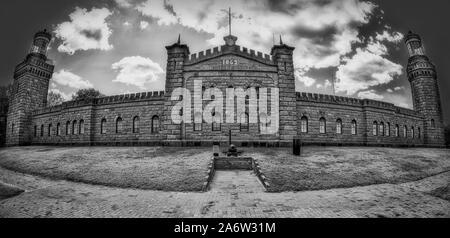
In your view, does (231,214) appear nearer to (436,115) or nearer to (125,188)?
(125,188)

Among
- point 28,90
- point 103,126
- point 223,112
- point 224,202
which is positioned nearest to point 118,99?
point 103,126

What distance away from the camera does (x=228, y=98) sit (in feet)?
68.5

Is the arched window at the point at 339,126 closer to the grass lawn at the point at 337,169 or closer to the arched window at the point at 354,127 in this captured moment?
the arched window at the point at 354,127

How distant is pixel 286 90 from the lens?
21500 mm

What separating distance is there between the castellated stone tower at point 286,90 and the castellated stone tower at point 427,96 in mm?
24340

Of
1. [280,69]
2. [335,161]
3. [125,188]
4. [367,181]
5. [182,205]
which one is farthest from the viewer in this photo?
[280,69]

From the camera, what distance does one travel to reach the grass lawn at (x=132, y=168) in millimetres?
10633

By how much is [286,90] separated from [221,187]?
13994 millimetres

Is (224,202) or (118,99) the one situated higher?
(118,99)

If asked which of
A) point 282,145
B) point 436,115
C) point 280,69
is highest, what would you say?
point 280,69

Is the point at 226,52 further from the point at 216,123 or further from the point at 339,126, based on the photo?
the point at 339,126
